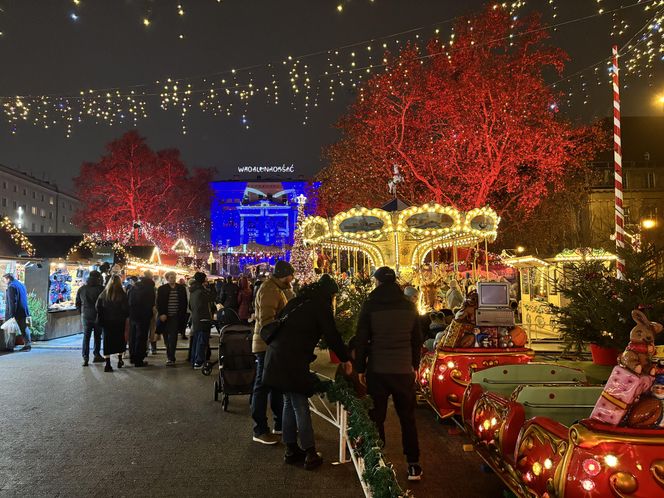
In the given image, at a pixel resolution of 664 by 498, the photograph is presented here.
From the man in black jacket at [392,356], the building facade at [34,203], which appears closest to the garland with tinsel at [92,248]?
the man in black jacket at [392,356]

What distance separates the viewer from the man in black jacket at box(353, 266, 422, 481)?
182 inches

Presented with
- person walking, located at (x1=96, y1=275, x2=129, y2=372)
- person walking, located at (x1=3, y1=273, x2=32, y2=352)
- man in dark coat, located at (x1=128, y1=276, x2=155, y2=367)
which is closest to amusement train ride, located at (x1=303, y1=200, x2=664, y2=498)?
man in dark coat, located at (x1=128, y1=276, x2=155, y2=367)

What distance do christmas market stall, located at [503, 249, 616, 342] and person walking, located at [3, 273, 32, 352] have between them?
39.6 ft

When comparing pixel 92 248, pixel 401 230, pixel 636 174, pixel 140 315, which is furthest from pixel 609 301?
pixel 636 174

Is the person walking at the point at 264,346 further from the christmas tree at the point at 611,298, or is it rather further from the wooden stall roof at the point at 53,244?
the wooden stall roof at the point at 53,244

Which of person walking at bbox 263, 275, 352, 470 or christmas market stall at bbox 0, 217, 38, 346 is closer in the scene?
person walking at bbox 263, 275, 352, 470

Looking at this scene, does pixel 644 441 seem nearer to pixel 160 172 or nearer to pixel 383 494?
pixel 383 494

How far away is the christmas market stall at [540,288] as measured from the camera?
14.3 m

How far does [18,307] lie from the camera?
12117mm

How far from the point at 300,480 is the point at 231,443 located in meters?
1.28

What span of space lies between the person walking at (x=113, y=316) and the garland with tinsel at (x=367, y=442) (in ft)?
21.3

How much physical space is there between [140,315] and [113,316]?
56cm

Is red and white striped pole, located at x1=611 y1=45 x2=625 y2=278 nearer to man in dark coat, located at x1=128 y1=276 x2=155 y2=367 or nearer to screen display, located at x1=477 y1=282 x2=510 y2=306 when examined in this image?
screen display, located at x1=477 y1=282 x2=510 y2=306

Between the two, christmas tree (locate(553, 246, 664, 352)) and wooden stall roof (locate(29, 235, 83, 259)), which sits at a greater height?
wooden stall roof (locate(29, 235, 83, 259))
